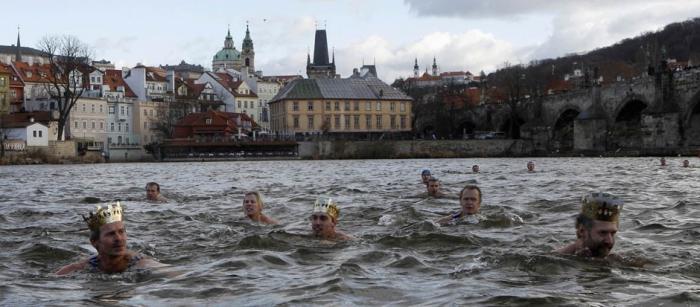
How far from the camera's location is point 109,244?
8711mm

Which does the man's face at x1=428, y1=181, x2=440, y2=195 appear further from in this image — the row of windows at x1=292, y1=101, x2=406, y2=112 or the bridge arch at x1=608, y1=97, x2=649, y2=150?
the row of windows at x1=292, y1=101, x2=406, y2=112

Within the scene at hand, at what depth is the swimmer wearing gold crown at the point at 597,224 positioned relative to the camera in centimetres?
846

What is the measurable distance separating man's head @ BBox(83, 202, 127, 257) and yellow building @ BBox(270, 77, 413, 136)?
9392 centimetres

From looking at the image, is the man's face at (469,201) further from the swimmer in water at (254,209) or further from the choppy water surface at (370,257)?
the swimmer in water at (254,209)

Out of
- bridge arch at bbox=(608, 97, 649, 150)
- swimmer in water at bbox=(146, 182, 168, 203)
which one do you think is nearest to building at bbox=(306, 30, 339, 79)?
bridge arch at bbox=(608, 97, 649, 150)

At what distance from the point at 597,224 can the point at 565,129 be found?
84293 mm

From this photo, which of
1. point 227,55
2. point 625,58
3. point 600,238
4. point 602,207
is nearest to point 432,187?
point 600,238

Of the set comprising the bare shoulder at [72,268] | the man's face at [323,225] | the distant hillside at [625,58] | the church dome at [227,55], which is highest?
the church dome at [227,55]

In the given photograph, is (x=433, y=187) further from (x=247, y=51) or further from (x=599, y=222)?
(x=247, y=51)

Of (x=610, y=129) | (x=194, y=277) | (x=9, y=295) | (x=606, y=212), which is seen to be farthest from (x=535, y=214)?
(x=610, y=129)

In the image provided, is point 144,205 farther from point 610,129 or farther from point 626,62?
point 626,62

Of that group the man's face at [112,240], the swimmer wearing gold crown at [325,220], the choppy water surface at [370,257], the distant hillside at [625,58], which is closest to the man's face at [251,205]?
the choppy water surface at [370,257]

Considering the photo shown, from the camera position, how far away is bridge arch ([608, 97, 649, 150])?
7594 cm

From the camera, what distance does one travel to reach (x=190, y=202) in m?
21.1
